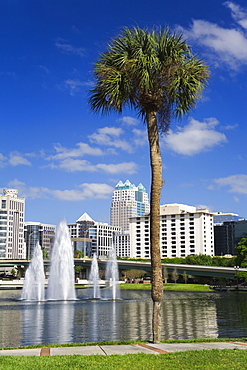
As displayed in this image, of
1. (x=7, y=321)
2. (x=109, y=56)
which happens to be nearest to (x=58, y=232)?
(x=7, y=321)

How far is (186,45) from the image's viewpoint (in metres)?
24.1

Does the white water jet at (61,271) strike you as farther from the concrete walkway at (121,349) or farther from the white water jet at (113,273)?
the concrete walkway at (121,349)

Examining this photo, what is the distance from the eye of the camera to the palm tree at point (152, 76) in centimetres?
2298

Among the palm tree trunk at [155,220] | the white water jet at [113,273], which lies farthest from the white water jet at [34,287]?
the palm tree trunk at [155,220]

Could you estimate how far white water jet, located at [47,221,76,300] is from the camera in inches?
3201

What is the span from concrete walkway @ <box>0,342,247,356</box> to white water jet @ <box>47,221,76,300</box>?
61807 millimetres

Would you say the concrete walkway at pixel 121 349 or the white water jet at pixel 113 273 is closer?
the concrete walkway at pixel 121 349

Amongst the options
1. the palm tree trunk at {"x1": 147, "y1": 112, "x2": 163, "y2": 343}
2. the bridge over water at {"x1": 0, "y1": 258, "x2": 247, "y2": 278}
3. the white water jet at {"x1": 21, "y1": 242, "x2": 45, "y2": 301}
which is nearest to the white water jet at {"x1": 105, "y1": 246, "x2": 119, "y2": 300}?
the bridge over water at {"x1": 0, "y1": 258, "x2": 247, "y2": 278}

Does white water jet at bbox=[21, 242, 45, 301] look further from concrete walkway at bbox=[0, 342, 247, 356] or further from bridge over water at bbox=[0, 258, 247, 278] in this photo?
concrete walkway at bbox=[0, 342, 247, 356]

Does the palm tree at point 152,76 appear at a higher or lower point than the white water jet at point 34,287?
higher

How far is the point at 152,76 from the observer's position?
23.3 m

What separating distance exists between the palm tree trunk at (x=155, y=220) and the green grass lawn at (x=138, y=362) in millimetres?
4247

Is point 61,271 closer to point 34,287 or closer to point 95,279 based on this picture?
point 34,287

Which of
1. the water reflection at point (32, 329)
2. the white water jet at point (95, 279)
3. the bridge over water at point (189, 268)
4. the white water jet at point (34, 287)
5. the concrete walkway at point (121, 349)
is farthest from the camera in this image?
the bridge over water at point (189, 268)
